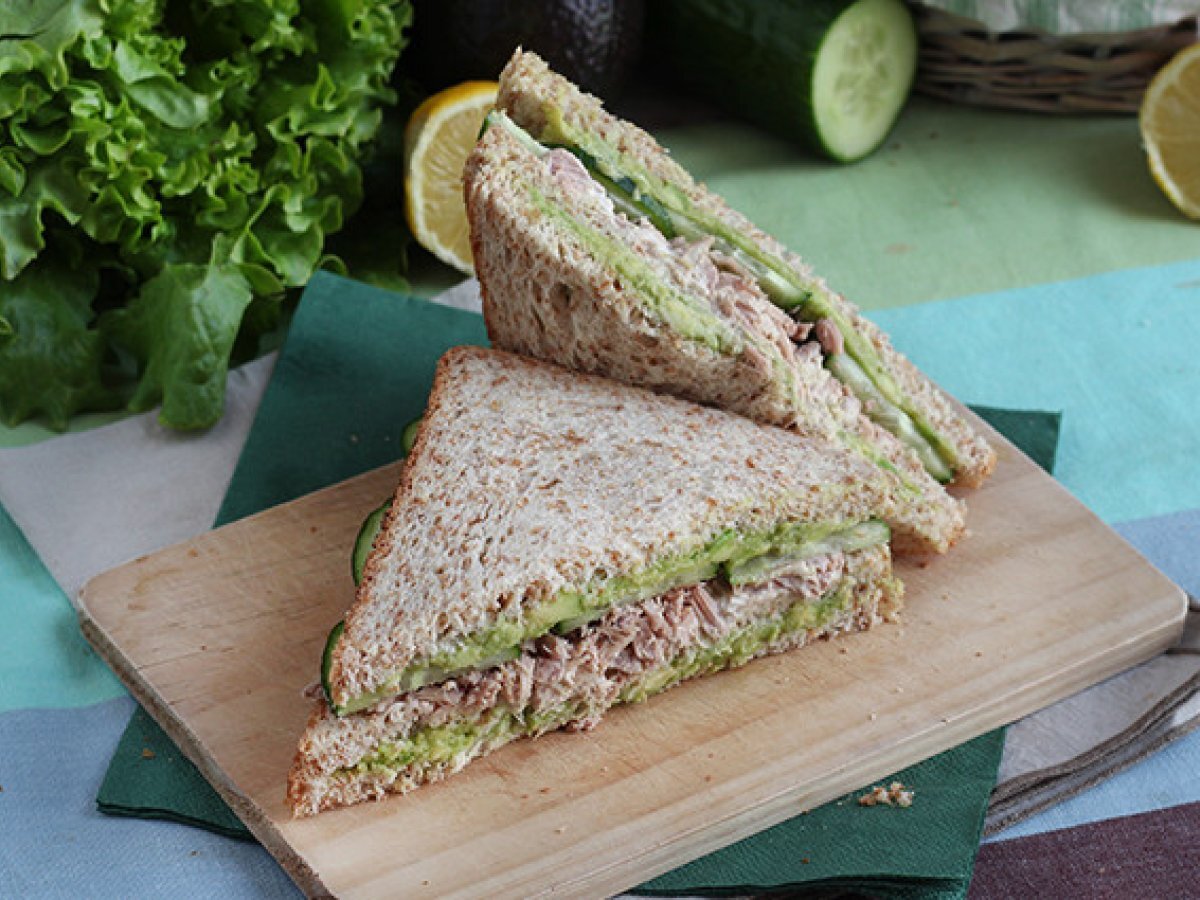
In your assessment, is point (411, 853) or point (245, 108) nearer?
point (411, 853)

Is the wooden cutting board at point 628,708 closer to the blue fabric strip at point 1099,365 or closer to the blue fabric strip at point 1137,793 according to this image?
the blue fabric strip at point 1137,793

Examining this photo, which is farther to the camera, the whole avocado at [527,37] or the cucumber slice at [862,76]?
the cucumber slice at [862,76]

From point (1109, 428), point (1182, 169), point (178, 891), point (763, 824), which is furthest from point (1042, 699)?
point (1182, 169)

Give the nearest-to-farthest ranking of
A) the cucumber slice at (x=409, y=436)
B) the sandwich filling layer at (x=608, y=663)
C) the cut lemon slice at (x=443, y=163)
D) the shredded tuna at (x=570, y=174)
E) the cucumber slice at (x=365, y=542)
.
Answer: the sandwich filling layer at (x=608, y=663), the cucumber slice at (x=365, y=542), the shredded tuna at (x=570, y=174), the cucumber slice at (x=409, y=436), the cut lemon slice at (x=443, y=163)

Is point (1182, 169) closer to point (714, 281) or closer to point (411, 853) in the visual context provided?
point (714, 281)

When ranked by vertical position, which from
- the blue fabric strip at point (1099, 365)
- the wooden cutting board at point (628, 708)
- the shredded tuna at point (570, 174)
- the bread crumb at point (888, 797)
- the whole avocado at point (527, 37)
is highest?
the shredded tuna at point (570, 174)

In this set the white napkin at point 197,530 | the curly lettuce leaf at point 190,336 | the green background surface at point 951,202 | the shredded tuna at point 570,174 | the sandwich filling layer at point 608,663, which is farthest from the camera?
the green background surface at point 951,202

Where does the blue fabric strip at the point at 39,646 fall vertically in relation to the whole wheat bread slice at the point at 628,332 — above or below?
below

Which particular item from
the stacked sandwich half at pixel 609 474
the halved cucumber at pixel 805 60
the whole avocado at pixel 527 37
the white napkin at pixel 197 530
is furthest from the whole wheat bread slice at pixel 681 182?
the halved cucumber at pixel 805 60
